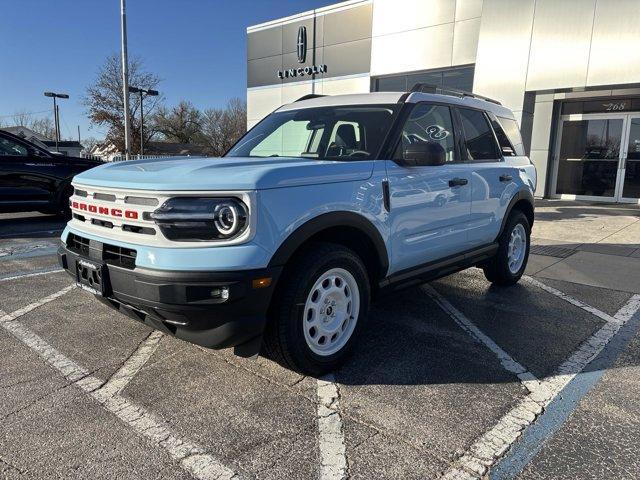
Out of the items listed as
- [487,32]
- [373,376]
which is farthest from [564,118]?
[373,376]

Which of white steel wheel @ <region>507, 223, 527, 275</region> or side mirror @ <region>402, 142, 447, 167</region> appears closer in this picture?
side mirror @ <region>402, 142, 447, 167</region>

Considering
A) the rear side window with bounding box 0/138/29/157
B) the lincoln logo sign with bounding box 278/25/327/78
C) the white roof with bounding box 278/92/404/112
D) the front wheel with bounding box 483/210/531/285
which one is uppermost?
the lincoln logo sign with bounding box 278/25/327/78

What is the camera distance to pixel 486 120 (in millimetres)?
4836

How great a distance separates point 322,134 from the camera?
3.99 metres

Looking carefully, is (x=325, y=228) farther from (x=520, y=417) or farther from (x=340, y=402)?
(x=520, y=417)

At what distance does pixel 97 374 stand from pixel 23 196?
22.2ft

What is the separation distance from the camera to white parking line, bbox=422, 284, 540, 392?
314cm

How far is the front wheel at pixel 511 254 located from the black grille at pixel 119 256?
3.71m

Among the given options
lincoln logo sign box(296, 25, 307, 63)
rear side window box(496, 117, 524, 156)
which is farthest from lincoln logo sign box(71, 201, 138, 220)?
lincoln logo sign box(296, 25, 307, 63)

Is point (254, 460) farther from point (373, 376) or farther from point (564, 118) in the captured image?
point (564, 118)

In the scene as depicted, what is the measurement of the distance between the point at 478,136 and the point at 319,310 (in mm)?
2622

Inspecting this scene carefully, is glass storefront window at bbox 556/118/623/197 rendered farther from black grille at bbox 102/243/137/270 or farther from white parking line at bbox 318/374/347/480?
black grille at bbox 102/243/137/270

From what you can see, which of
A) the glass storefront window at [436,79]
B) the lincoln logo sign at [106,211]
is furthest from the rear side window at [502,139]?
the glass storefront window at [436,79]

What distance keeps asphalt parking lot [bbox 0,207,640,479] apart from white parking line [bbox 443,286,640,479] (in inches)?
0.4
